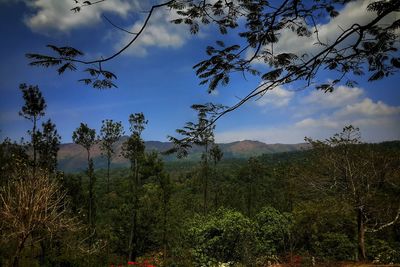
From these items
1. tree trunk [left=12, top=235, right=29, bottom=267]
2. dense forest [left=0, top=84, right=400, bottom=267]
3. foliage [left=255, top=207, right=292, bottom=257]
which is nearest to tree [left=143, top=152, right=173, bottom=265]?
dense forest [left=0, top=84, right=400, bottom=267]

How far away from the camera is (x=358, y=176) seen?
680 inches

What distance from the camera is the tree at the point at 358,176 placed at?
661 inches

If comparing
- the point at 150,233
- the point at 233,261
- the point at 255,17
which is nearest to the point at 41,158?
the point at 150,233

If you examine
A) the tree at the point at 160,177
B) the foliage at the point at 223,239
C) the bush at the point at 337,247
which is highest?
the tree at the point at 160,177

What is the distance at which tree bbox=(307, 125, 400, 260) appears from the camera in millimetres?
16781

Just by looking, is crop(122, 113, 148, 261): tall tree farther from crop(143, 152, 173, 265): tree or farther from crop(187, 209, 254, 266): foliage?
crop(187, 209, 254, 266): foliage

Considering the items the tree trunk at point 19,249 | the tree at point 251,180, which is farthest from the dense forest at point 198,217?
the tree at point 251,180

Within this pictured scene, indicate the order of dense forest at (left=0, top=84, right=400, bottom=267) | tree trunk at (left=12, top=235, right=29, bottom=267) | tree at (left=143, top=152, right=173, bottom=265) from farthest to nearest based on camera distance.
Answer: tree at (left=143, top=152, right=173, bottom=265), dense forest at (left=0, top=84, right=400, bottom=267), tree trunk at (left=12, top=235, right=29, bottom=267)

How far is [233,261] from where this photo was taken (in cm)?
1609

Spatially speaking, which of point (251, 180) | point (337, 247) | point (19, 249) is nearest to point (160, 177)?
point (337, 247)

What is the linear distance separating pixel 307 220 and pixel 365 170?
5.14 meters

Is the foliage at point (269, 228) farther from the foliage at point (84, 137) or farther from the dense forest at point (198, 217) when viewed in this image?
the foliage at point (84, 137)

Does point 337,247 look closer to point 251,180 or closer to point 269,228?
point 269,228

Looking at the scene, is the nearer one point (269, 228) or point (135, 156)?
point (269, 228)
